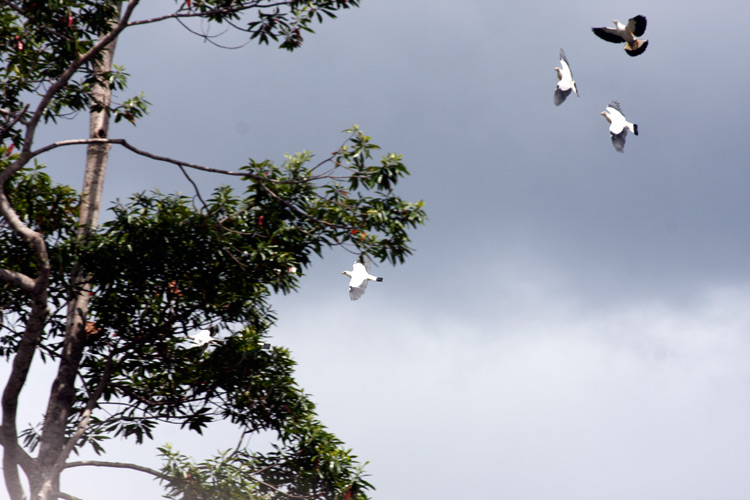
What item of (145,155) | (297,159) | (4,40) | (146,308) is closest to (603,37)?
(297,159)

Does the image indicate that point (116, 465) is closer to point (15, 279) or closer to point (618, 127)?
point (15, 279)

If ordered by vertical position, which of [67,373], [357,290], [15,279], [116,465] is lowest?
[116,465]

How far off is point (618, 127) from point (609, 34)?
1.36 metres

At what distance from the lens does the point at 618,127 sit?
1111 cm

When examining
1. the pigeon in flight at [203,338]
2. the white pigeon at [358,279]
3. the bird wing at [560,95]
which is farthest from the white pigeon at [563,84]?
the pigeon in flight at [203,338]

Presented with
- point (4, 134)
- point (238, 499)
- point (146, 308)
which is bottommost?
point (238, 499)

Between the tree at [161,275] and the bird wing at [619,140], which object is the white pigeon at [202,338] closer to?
the tree at [161,275]

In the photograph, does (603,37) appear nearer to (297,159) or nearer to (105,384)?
(297,159)

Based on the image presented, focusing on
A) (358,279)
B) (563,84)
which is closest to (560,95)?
(563,84)

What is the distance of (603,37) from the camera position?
34.0 ft

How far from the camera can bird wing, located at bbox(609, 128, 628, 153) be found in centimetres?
1073

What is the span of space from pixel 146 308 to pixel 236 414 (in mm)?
2151

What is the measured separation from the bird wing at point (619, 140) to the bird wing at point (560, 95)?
0.78m

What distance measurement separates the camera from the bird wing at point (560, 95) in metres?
10.8
